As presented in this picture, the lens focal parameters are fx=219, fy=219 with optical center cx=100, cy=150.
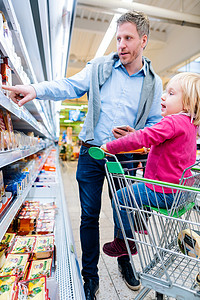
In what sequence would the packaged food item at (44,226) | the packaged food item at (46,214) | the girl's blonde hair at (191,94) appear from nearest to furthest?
1. the girl's blonde hair at (191,94)
2. the packaged food item at (44,226)
3. the packaged food item at (46,214)

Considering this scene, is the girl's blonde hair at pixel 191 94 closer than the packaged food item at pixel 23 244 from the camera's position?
Yes

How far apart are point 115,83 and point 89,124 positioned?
1.18 feet

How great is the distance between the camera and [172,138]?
1.09m

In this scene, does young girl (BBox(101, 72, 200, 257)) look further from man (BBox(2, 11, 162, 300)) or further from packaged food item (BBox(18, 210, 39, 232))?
packaged food item (BBox(18, 210, 39, 232))

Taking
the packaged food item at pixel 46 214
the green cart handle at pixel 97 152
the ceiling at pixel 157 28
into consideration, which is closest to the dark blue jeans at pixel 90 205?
the green cart handle at pixel 97 152

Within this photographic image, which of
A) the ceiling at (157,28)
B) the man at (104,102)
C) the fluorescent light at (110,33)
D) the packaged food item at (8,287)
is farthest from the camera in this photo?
the ceiling at (157,28)

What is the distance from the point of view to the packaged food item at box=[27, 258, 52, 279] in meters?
1.24

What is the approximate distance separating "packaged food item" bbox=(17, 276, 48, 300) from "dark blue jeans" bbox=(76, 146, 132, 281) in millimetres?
427

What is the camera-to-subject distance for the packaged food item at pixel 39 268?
1239 millimetres

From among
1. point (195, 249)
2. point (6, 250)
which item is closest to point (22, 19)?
point (6, 250)

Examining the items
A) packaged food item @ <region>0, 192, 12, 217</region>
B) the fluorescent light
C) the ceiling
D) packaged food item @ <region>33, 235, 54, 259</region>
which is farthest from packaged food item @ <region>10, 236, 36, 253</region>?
the ceiling

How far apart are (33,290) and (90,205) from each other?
0.59m

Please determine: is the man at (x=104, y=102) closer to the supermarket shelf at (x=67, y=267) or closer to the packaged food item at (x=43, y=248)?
the supermarket shelf at (x=67, y=267)

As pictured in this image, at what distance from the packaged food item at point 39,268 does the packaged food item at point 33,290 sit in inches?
6.7
